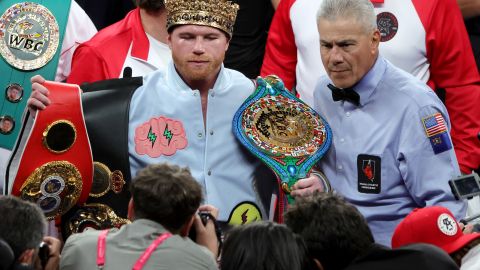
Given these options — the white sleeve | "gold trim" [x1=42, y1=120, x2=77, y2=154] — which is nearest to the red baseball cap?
"gold trim" [x1=42, y1=120, x2=77, y2=154]

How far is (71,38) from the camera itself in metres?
5.91

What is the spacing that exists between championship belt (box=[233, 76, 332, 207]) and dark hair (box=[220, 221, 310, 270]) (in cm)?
103

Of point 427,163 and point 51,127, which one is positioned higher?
point 51,127

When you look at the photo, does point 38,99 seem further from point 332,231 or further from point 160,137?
point 332,231

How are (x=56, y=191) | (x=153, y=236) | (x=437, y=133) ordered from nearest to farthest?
(x=153, y=236), (x=56, y=191), (x=437, y=133)

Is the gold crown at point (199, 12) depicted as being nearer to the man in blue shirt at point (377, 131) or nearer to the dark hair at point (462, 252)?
the man in blue shirt at point (377, 131)

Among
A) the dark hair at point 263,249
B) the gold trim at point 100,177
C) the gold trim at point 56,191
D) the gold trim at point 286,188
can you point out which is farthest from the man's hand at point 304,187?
the dark hair at point 263,249

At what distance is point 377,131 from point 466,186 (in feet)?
1.70

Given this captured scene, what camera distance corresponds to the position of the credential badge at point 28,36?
5621 mm

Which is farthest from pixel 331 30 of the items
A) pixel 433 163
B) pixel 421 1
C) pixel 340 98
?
pixel 421 1

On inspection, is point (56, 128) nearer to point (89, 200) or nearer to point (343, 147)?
point (89, 200)

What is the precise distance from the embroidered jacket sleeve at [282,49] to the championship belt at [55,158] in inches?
67.0

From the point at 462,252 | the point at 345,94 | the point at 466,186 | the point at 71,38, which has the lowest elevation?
the point at 462,252

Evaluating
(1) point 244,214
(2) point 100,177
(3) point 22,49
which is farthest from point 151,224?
(3) point 22,49
